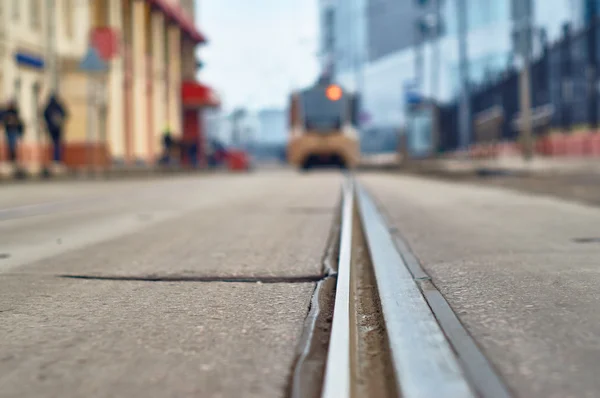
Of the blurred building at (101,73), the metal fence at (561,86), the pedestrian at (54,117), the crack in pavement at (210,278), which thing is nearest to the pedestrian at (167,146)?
the blurred building at (101,73)

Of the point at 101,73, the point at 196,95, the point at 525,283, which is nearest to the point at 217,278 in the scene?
the point at 525,283

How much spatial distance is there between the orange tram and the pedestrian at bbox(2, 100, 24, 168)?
10148mm

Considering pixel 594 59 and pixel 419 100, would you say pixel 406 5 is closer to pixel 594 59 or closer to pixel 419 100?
pixel 419 100

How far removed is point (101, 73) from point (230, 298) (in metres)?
25.3

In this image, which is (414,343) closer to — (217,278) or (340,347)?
(340,347)

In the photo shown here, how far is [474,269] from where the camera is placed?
4707mm

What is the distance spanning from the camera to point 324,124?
93.2ft

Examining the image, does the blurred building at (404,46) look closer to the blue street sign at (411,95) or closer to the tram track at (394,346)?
the blue street sign at (411,95)

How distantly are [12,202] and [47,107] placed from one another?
1087cm

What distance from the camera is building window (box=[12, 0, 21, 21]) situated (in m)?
25.4

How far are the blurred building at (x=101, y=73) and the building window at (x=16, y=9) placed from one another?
39 millimetres

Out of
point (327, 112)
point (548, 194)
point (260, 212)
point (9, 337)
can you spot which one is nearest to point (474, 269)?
point (9, 337)

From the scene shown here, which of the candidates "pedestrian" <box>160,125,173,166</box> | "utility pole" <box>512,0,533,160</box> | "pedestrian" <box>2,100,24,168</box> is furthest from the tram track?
"pedestrian" <box>160,125,173,166</box>

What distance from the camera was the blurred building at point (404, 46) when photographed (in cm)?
5928
